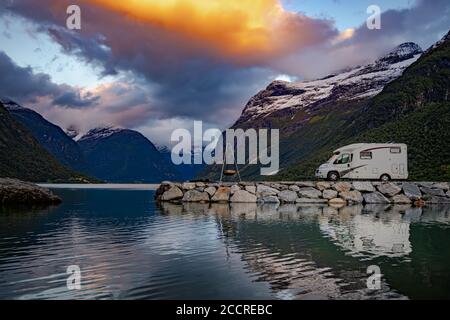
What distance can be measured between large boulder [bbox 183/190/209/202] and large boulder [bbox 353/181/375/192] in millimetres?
16676

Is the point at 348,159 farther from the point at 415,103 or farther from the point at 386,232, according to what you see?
the point at 415,103

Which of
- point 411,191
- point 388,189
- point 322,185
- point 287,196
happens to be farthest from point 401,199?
point 287,196

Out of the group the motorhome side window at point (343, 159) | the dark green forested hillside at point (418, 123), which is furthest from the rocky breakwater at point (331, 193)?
the dark green forested hillside at point (418, 123)

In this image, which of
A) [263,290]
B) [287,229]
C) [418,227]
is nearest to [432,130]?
[418,227]

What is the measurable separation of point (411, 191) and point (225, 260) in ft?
115

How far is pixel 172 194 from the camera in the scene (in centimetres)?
4806

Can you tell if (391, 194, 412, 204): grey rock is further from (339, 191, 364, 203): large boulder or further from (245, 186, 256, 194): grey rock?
(245, 186, 256, 194): grey rock

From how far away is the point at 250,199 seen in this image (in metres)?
44.7

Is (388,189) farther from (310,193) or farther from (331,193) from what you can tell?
(310,193)

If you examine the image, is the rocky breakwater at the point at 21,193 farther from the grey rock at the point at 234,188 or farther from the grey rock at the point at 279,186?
the grey rock at the point at 279,186

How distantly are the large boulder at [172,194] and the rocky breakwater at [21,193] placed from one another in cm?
1265

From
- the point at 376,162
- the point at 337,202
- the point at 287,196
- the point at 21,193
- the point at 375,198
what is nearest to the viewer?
the point at 21,193

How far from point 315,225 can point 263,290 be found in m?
14.7

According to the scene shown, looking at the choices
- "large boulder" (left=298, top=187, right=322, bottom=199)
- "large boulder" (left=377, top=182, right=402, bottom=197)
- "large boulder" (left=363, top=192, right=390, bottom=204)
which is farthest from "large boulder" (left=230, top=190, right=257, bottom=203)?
"large boulder" (left=377, top=182, right=402, bottom=197)
